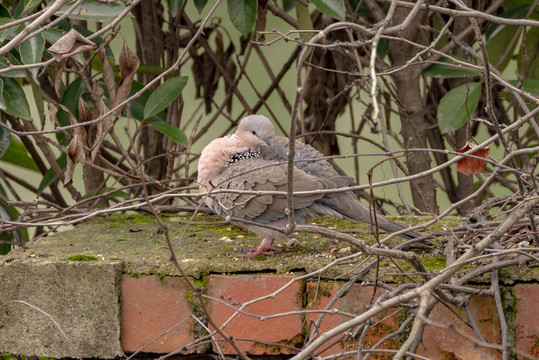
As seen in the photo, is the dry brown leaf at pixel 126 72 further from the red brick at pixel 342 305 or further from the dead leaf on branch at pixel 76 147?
the red brick at pixel 342 305

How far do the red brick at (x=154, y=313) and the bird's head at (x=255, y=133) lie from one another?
0.60 m

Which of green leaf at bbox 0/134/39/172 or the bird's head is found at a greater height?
the bird's head

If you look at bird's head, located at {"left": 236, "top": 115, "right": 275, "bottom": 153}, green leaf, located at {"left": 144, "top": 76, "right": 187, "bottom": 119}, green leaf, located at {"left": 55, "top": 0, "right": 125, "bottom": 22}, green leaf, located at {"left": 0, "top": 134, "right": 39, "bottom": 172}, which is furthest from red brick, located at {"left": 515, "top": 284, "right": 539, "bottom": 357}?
green leaf, located at {"left": 0, "top": 134, "right": 39, "bottom": 172}

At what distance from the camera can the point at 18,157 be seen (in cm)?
334

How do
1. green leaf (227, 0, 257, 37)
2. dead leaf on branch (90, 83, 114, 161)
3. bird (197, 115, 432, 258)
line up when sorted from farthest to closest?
green leaf (227, 0, 257, 37), dead leaf on branch (90, 83, 114, 161), bird (197, 115, 432, 258)

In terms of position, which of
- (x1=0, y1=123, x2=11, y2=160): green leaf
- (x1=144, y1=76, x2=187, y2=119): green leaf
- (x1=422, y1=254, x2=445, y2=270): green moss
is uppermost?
(x1=144, y1=76, x2=187, y2=119): green leaf

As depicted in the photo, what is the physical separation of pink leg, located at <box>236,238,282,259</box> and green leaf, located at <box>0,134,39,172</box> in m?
1.77

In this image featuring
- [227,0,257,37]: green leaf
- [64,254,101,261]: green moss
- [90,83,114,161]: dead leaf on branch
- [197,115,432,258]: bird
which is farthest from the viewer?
[227,0,257,37]: green leaf

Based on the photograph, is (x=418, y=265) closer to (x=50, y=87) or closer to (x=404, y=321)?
(x=404, y=321)

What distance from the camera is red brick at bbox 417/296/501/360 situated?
5.36 feet

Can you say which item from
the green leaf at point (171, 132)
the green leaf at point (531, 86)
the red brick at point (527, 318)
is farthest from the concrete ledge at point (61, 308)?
the green leaf at point (531, 86)

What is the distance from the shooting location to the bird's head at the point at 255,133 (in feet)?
7.31

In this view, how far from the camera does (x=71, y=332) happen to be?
1848mm

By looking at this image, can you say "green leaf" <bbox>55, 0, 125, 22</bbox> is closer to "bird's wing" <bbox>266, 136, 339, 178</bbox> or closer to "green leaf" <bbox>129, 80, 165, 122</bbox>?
"green leaf" <bbox>129, 80, 165, 122</bbox>
